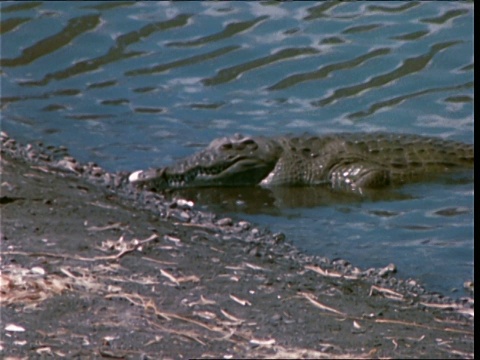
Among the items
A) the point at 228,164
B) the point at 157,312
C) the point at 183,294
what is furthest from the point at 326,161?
the point at 157,312

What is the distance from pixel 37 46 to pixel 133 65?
1489mm

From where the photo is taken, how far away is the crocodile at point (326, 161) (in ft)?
30.1

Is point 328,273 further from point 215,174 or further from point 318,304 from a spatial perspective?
point 215,174

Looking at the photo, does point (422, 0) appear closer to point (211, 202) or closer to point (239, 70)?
point (239, 70)

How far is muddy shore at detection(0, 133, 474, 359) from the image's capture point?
4830 mm

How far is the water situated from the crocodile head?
32 centimetres

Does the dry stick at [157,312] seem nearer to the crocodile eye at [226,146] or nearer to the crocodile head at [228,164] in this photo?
the crocodile head at [228,164]

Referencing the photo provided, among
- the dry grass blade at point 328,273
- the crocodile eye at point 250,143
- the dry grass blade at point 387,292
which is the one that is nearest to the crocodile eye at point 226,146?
the crocodile eye at point 250,143

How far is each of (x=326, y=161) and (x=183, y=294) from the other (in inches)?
158

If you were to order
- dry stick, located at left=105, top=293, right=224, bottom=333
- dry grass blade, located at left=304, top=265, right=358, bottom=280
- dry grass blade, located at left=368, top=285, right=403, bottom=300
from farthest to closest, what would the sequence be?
1. dry grass blade, located at left=304, top=265, right=358, bottom=280
2. dry grass blade, located at left=368, top=285, right=403, bottom=300
3. dry stick, located at left=105, top=293, right=224, bottom=333

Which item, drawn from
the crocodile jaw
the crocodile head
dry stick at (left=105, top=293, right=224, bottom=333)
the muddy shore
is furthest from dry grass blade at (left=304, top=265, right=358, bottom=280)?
the crocodile head

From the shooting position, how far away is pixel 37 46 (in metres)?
12.6

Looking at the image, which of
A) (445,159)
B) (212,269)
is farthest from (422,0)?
(212,269)

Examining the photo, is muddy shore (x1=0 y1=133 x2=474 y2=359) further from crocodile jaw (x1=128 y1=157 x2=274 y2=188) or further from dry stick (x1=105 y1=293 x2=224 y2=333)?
crocodile jaw (x1=128 y1=157 x2=274 y2=188)
